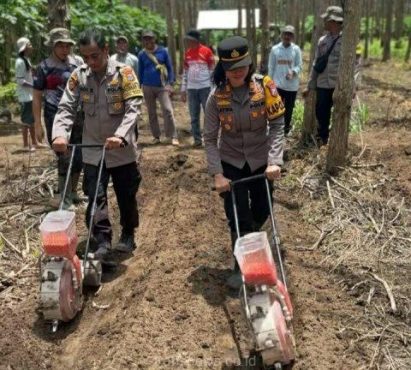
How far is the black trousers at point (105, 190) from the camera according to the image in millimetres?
4926

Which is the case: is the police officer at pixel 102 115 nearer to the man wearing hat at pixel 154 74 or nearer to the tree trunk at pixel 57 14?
the tree trunk at pixel 57 14

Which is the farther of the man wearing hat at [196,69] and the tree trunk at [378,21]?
the tree trunk at [378,21]

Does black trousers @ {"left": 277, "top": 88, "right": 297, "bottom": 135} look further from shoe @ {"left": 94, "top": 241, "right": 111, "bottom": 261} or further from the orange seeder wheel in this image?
the orange seeder wheel

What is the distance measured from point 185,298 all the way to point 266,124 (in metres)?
1.56

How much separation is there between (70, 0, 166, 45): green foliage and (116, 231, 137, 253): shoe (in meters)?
12.2

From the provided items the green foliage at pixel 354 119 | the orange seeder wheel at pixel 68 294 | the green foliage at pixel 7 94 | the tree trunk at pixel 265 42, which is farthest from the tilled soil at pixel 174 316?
the green foliage at pixel 7 94

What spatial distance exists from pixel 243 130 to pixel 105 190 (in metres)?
1.44

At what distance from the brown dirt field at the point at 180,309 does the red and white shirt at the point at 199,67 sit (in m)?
2.90

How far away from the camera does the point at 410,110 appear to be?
36.1 ft

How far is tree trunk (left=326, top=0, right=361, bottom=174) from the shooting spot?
19.9 ft

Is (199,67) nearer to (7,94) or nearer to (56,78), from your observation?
(56,78)

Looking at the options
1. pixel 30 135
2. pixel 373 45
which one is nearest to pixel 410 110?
pixel 30 135

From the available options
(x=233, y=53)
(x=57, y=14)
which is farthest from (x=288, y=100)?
(x=233, y=53)

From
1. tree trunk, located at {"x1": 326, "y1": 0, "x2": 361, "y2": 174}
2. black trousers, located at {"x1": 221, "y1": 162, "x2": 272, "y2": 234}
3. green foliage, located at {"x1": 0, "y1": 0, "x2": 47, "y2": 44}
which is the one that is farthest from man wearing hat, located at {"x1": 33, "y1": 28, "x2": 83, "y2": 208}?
green foliage, located at {"x1": 0, "y1": 0, "x2": 47, "y2": 44}
